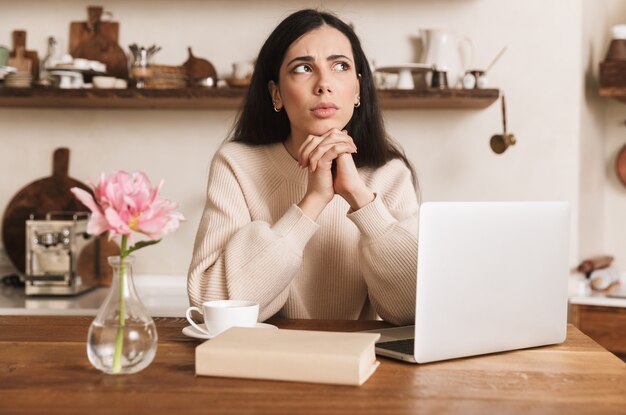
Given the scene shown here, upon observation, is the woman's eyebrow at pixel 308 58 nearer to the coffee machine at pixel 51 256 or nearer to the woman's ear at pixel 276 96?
the woman's ear at pixel 276 96

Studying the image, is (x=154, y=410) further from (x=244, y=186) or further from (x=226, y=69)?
(x=226, y=69)

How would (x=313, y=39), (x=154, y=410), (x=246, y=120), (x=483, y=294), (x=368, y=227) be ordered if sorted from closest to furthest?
(x=154, y=410) → (x=483, y=294) → (x=368, y=227) → (x=313, y=39) → (x=246, y=120)

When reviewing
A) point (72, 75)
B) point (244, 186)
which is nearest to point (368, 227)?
point (244, 186)

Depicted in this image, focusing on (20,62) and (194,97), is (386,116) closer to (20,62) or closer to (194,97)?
(194,97)

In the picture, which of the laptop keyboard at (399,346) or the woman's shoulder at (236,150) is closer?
the laptop keyboard at (399,346)

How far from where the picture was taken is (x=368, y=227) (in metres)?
1.46

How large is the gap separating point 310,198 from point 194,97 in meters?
1.31

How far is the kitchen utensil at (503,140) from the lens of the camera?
269 centimetres

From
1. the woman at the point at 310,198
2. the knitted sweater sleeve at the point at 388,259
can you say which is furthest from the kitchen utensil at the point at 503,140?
the knitted sweater sleeve at the point at 388,259

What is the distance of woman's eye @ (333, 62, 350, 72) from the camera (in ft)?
5.60

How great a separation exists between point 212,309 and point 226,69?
1918 millimetres

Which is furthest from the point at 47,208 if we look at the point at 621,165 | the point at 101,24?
the point at 621,165

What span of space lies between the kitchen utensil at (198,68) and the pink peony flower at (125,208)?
2.03m

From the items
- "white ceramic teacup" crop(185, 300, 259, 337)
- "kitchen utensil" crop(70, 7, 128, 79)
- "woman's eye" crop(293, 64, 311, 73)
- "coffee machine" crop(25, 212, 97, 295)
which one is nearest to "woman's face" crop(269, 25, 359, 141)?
"woman's eye" crop(293, 64, 311, 73)
